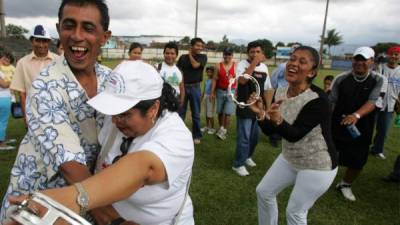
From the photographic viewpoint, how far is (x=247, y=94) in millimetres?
5426

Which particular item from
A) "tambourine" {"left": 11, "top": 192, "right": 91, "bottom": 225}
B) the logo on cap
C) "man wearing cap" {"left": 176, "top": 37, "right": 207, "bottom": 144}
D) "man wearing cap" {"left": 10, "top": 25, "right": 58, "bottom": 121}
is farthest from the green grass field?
"tambourine" {"left": 11, "top": 192, "right": 91, "bottom": 225}

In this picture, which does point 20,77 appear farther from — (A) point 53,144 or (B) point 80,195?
(B) point 80,195

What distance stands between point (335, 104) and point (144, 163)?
13.7ft

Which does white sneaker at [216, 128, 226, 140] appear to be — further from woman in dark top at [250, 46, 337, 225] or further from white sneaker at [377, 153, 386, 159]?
woman in dark top at [250, 46, 337, 225]

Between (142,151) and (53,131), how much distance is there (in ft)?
1.48

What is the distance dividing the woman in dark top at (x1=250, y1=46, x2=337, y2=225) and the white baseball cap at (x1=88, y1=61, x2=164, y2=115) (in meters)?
1.59

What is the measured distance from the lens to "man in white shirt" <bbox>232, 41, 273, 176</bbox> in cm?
542

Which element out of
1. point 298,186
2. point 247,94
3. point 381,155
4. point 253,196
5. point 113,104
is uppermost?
point 113,104

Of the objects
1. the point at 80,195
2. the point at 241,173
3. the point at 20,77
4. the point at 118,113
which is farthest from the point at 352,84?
the point at 20,77

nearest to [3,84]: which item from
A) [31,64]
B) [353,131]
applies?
[31,64]

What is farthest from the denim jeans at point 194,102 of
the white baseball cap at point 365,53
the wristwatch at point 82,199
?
the wristwatch at point 82,199

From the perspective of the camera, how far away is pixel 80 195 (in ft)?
3.39

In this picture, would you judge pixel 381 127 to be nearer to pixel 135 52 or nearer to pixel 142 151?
pixel 135 52

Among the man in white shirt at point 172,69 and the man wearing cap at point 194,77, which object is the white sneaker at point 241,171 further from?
the man in white shirt at point 172,69
